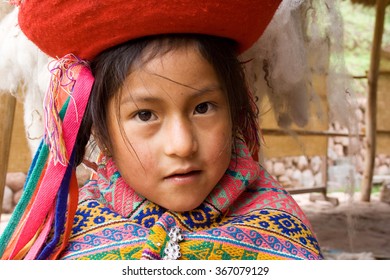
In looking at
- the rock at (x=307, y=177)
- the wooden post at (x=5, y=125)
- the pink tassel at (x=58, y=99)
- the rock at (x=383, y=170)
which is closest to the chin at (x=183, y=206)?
the pink tassel at (x=58, y=99)

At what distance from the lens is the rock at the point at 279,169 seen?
5.42 metres

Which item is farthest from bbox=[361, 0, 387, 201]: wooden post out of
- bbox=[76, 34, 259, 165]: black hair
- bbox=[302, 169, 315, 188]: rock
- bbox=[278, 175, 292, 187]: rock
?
bbox=[76, 34, 259, 165]: black hair

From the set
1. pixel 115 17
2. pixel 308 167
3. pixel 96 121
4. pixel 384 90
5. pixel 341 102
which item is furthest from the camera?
pixel 308 167

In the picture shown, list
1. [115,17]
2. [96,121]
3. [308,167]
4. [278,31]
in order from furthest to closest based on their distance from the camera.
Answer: [308,167]
[278,31]
[96,121]
[115,17]

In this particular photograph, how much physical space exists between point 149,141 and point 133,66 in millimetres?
137

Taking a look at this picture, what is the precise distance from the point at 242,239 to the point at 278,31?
567 millimetres

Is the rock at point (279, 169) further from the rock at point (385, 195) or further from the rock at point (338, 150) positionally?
the rock at point (385, 195)

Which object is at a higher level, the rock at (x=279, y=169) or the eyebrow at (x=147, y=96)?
the eyebrow at (x=147, y=96)

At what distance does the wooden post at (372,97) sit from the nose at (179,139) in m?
3.13

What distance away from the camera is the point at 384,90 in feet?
15.0

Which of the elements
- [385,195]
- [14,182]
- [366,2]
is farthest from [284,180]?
[14,182]

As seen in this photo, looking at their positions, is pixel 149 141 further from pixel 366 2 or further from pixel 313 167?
pixel 313 167

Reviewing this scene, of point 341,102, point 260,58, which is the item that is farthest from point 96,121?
point 341,102
